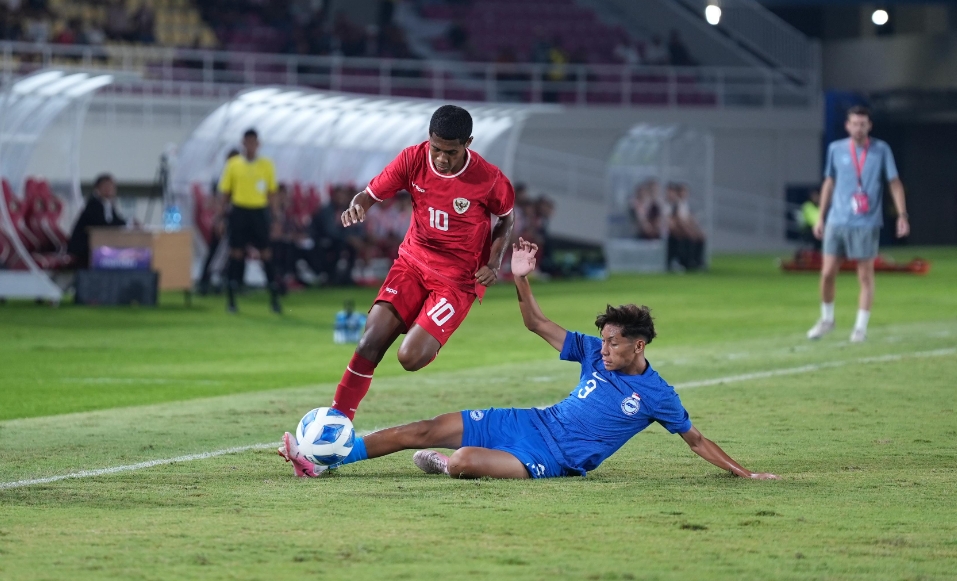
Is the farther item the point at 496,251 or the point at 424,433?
the point at 496,251

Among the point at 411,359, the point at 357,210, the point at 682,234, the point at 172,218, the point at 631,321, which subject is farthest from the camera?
the point at 682,234

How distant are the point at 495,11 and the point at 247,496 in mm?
36108

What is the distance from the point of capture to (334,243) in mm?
24562

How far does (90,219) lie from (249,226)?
2.41 m

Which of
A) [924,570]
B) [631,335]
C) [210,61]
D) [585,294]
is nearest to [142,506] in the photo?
[631,335]

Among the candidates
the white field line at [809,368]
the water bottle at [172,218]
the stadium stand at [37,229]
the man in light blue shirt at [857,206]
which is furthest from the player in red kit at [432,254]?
the water bottle at [172,218]

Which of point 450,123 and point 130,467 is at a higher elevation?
point 450,123

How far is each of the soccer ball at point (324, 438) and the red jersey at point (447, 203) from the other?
1.30 m

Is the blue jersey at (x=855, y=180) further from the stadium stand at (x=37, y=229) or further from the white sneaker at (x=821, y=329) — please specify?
the stadium stand at (x=37, y=229)

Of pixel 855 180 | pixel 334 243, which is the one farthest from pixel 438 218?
pixel 334 243

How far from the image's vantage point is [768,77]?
134 ft

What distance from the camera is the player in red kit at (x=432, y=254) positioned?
794 centimetres

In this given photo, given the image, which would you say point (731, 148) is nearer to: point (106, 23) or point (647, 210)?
point (647, 210)

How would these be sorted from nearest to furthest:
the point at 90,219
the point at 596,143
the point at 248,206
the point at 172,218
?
the point at 248,206, the point at 90,219, the point at 172,218, the point at 596,143
